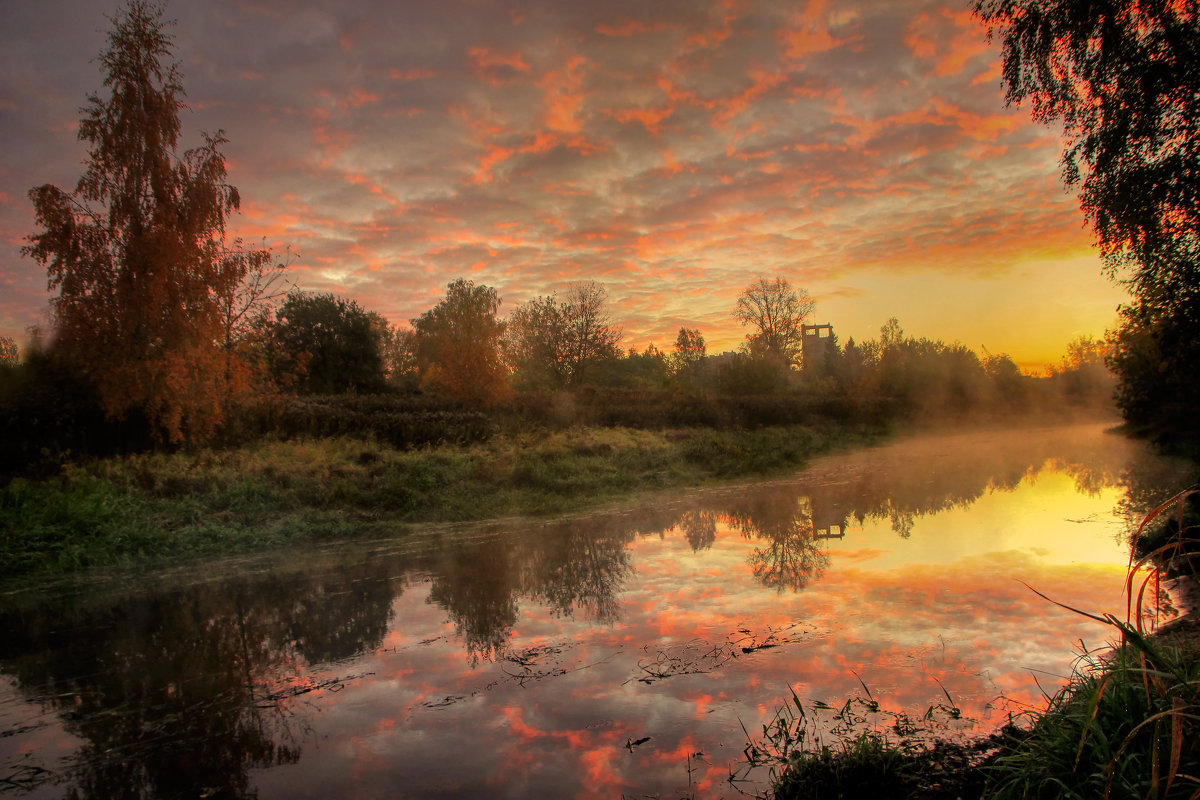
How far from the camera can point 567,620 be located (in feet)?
23.5

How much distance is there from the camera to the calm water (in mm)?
4266

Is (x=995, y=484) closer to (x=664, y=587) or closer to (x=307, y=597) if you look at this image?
(x=664, y=587)

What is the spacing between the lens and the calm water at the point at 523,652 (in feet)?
14.0

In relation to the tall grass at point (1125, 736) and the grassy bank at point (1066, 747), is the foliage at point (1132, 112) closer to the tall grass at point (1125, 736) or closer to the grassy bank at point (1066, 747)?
the grassy bank at point (1066, 747)

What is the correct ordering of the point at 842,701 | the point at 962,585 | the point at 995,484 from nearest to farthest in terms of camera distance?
the point at 842,701, the point at 962,585, the point at 995,484

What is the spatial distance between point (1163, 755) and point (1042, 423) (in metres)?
52.9

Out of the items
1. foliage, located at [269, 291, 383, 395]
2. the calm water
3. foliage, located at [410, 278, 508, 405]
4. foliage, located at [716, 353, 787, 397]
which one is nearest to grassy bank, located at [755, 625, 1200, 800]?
the calm water

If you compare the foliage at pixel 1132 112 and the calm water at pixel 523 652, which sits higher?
the foliage at pixel 1132 112

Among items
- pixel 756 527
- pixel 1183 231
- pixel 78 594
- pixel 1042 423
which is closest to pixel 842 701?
pixel 756 527

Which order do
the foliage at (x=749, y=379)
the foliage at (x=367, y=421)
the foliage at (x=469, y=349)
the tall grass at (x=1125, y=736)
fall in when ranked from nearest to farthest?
the tall grass at (x=1125, y=736), the foliage at (x=367, y=421), the foliage at (x=469, y=349), the foliage at (x=749, y=379)

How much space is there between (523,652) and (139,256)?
547 inches

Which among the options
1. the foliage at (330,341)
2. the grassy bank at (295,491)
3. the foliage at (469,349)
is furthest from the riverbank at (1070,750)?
the foliage at (330,341)

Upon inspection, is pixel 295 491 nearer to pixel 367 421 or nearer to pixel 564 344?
pixel 367 421

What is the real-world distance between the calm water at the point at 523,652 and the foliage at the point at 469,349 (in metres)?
17.8
